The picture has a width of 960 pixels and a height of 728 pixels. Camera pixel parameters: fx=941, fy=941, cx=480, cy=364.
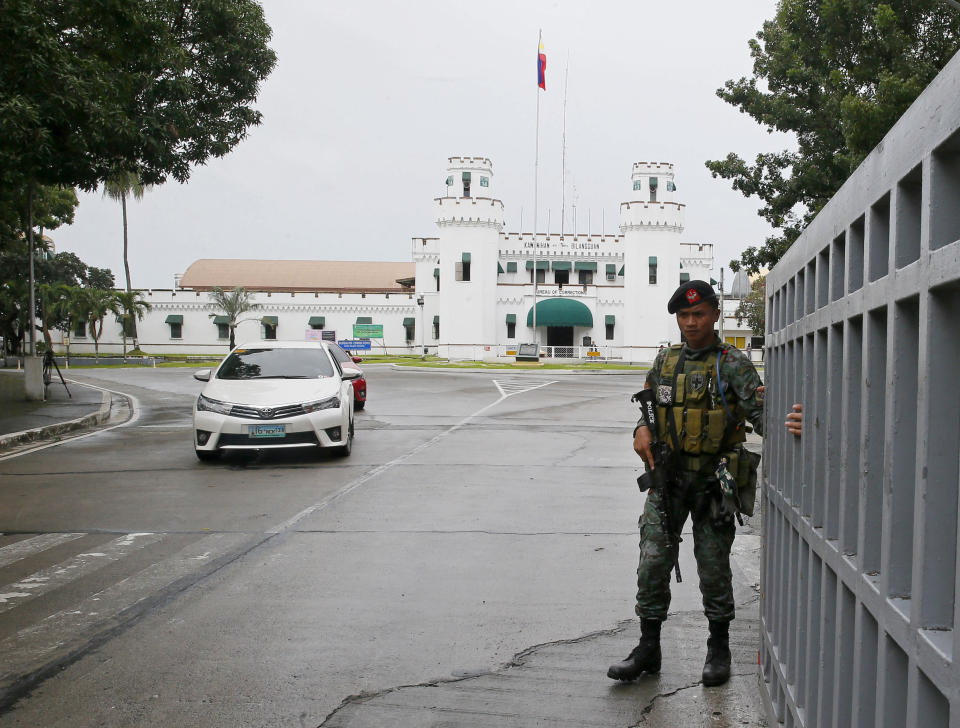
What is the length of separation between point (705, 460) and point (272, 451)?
1065cm

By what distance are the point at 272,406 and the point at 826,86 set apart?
12.6 meters

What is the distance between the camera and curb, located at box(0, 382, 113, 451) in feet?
49.7

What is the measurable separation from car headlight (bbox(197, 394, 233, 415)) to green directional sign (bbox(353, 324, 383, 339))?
206ft

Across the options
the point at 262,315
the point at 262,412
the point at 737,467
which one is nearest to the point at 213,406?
the point at 262,412

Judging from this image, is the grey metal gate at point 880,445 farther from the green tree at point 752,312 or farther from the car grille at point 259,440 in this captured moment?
the green tree at point 752,312

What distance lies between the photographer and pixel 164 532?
8.12m

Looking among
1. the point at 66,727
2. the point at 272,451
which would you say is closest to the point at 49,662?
the point at 66,727

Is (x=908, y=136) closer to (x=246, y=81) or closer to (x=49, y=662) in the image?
(x=49, y=662)

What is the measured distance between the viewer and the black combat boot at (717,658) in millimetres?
4457

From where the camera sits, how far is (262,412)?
40.7ft

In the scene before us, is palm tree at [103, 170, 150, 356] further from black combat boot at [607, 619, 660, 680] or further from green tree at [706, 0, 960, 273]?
black combat boot at [607, 619, 660, 680]

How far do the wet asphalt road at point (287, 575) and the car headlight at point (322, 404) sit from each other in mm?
776

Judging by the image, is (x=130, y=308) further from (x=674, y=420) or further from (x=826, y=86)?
(x=674, y=420)

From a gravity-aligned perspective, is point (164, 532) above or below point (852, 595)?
below
